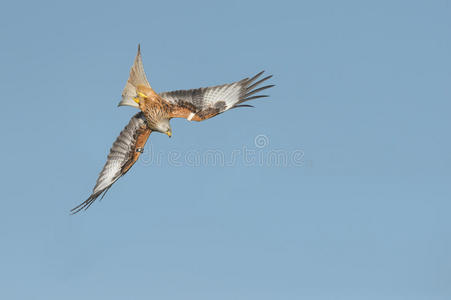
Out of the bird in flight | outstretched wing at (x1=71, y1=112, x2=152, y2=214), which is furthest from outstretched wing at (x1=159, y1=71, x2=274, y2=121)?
outstretched wing at (x1=71, y1=112, x2=152, y2=214)

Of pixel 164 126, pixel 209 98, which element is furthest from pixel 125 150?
pixel 209 98

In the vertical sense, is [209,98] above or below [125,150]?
above

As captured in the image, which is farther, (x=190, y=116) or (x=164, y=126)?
(x=190, y=116)

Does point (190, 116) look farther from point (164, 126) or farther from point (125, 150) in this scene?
point (125, 150)

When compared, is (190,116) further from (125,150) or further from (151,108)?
(125,150)

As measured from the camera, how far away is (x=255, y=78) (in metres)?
15.3

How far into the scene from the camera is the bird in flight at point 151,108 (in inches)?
601

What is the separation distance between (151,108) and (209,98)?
1730 mm

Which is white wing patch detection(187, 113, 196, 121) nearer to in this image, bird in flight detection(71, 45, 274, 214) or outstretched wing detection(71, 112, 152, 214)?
bird in flight detection(71, 45, 274, 214)

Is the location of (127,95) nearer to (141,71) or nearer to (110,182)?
(141,71)

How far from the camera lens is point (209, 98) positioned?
627 inches

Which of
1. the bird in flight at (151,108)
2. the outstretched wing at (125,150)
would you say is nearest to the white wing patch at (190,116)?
the bird in flight at (151,108)

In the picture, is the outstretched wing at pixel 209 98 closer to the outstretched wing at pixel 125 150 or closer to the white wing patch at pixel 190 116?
the white wing patch at pixel 190 116

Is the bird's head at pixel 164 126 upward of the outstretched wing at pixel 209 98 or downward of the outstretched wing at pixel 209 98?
downward
